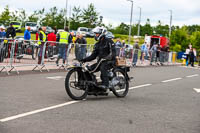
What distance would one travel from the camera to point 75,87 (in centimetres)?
930

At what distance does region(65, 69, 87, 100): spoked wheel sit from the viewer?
9078mm

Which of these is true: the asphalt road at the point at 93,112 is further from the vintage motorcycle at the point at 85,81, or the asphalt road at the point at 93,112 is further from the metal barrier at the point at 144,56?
the metal barrier at the point at 144,56

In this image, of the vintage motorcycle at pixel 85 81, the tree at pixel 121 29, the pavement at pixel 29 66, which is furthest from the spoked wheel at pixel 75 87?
the tree at pixel 121 29

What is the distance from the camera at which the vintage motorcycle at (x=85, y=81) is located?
916cm


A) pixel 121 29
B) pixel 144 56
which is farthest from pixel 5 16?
pixel 144 56

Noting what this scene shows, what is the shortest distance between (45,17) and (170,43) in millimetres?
26239

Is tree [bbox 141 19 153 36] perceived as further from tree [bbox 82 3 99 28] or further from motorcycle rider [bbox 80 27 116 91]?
motorcycle rider [bbox 80 27 116 91]

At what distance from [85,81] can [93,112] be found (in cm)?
174

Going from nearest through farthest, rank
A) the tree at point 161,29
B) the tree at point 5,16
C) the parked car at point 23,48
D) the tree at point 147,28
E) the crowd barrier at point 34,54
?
the crowd barrier at point 34,54 → the parked car at point 23,48 → the tree at point 5,16 → the tree at point 147,28 → the tree at point 161,29

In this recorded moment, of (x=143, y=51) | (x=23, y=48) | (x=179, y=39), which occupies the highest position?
(x=179, y=39)

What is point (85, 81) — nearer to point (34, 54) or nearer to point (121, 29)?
point (34, 54)

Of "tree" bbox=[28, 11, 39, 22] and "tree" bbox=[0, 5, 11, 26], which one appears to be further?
"tree" bbox=[28, 11, 39, 22]

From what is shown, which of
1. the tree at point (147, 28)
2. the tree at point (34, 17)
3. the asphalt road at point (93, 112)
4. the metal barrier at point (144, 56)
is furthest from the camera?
the tree at point (147, 28)

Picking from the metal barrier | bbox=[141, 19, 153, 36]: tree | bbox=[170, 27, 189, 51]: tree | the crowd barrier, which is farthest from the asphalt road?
bbox=[141, 19, 153, 36]: tree
